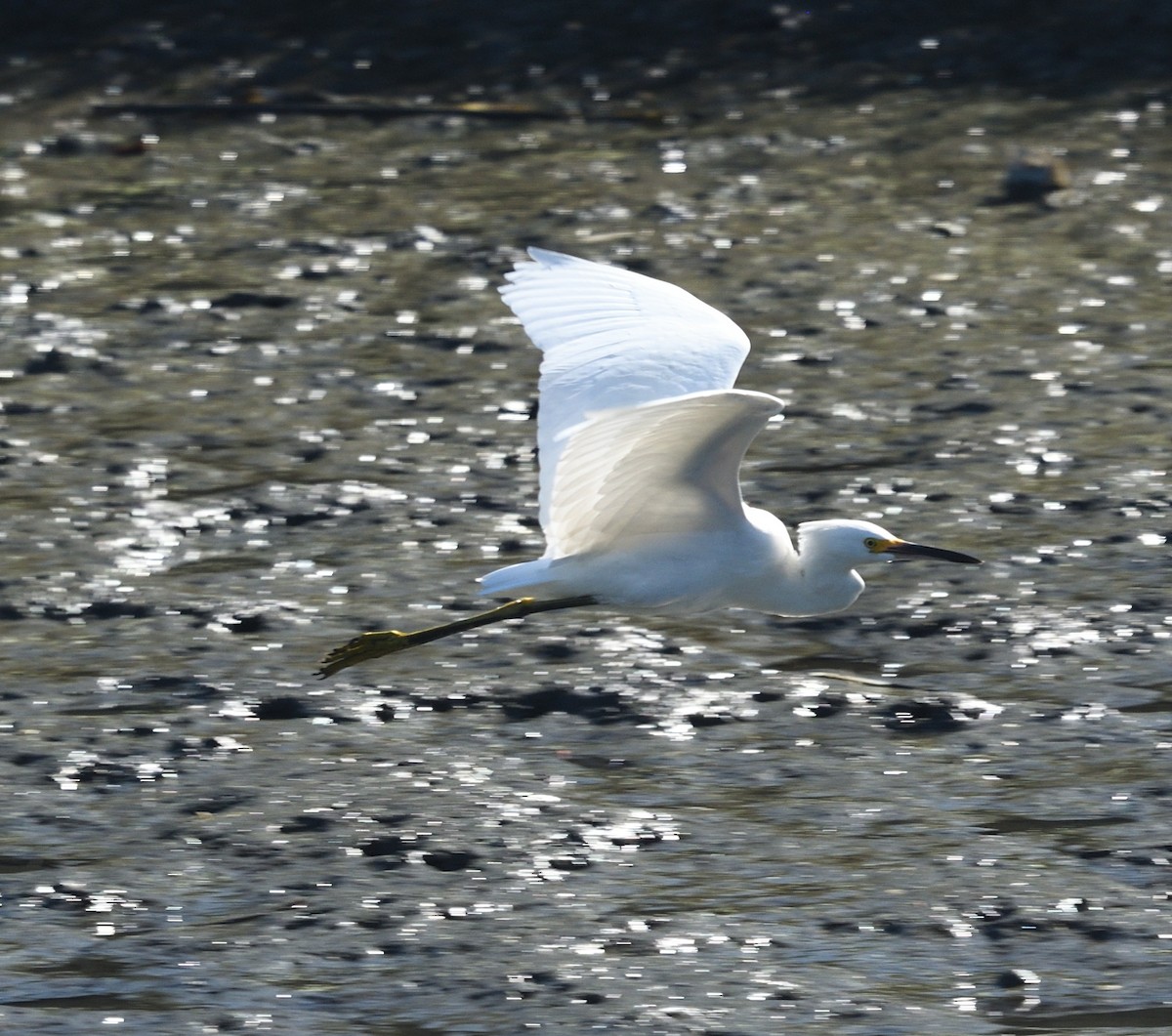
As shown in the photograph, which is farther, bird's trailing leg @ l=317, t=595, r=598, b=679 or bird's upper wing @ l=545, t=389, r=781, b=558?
bird's trailing leg @ l=317, t=595, r=598, b=679

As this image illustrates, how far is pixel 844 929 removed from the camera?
147 inches

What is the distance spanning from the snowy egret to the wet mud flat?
318 millimetres

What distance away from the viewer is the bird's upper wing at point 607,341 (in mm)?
4184

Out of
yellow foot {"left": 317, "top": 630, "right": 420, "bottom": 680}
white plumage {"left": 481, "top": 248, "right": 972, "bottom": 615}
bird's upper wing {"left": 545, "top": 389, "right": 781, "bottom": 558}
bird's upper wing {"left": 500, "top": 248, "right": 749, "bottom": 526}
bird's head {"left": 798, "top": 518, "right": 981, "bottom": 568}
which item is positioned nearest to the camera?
bird's upper wing {"left": 545, "top": 389, "right": 781, "bottom": 558}

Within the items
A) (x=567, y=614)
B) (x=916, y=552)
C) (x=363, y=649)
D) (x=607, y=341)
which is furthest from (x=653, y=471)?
(x=567, y=614)

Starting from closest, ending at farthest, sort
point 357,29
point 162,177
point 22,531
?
point 22,531 < point 162,177 < point 357,29

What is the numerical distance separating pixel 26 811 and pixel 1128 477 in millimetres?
2872

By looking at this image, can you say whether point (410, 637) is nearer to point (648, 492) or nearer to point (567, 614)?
point (567, 614)

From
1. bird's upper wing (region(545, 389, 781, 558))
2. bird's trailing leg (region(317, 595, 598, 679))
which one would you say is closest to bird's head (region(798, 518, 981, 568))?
bird's upper wing (region(545, 389, 781, 558))

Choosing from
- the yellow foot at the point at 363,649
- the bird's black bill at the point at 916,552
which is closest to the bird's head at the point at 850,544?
the bird's black bill at the point at 916,552

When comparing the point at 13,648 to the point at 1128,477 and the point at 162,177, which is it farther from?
the point at 162,177

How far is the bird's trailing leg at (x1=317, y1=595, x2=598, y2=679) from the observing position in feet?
14.5

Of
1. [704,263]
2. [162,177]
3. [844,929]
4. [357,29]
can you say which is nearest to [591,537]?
[844,929]

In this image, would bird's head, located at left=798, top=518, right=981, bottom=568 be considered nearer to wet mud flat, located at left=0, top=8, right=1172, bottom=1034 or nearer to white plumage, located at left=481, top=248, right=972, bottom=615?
white plumage, located at left=481, top=248, right=972, bottom=615
